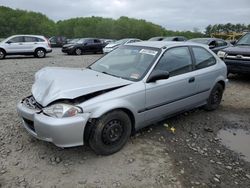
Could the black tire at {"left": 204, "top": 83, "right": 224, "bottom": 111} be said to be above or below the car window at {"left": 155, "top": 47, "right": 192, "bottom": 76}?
below

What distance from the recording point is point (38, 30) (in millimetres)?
58812

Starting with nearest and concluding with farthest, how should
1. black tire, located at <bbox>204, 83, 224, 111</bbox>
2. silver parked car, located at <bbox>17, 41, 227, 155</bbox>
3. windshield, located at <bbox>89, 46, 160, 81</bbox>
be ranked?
silver parked car, located at <bbox>17, 41, 227, 155</bbox> → windshield, located at <bbox>89, 46, 160, 81</bbox> → black tire, located at <bbox>204, 83, 224, 111</bbox>

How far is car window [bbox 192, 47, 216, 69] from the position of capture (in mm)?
5607

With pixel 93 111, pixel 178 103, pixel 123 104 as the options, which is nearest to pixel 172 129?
pixel 178 103

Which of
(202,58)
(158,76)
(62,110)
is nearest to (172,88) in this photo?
(158,76)

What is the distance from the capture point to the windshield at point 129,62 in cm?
468

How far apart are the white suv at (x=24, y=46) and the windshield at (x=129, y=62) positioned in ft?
47.6

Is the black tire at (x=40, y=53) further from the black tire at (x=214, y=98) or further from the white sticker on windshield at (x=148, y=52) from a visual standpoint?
the white sticker on windshield at (x=148, y=52)

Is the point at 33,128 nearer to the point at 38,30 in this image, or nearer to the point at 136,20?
the point at 38,30

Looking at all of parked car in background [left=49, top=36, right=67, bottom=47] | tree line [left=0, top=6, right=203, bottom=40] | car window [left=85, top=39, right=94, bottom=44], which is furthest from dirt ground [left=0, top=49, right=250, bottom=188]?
tree line [left=0, top=6, right=203, bottom=40]

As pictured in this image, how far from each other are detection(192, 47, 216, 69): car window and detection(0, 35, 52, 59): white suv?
49.8 feet

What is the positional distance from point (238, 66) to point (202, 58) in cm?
381

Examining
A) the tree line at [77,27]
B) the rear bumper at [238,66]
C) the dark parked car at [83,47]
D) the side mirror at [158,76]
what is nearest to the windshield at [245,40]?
the rear bumper at [238,66]

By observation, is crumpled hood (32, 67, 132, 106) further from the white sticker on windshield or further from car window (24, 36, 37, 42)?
car window (24, 36, 37, 42)
